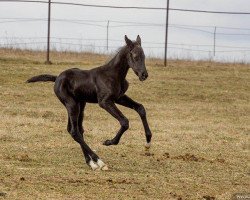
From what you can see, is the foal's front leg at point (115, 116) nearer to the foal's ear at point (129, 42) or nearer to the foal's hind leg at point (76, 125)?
the foal's hind leg at point (76, 125)

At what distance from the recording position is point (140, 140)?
580 inches

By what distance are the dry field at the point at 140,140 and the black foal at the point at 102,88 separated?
2.65 feet

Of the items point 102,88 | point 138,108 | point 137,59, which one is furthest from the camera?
point 138,108

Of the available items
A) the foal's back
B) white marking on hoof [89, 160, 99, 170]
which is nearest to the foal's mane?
the foal's back

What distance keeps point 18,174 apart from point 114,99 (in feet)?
6.56

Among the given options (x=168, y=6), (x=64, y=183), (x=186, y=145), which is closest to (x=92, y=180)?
(x=64, y=183)

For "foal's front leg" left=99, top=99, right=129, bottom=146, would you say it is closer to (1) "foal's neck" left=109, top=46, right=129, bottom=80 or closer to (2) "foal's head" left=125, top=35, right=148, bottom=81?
(1) "foal's neck" left=109, top=46, right=129, bottom=80

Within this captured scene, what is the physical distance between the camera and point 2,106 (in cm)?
2028

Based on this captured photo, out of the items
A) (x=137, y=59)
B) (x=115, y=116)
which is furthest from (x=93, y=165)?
(x=137, y=59)

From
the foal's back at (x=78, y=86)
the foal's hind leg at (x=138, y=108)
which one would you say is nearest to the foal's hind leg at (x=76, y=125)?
the foal's back at (x=78, y=86)

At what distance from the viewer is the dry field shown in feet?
30.1

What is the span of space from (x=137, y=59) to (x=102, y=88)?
78cm

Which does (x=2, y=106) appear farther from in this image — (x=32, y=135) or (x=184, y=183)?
(x=184, y=183)

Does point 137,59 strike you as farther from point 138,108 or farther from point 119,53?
point 138,108
